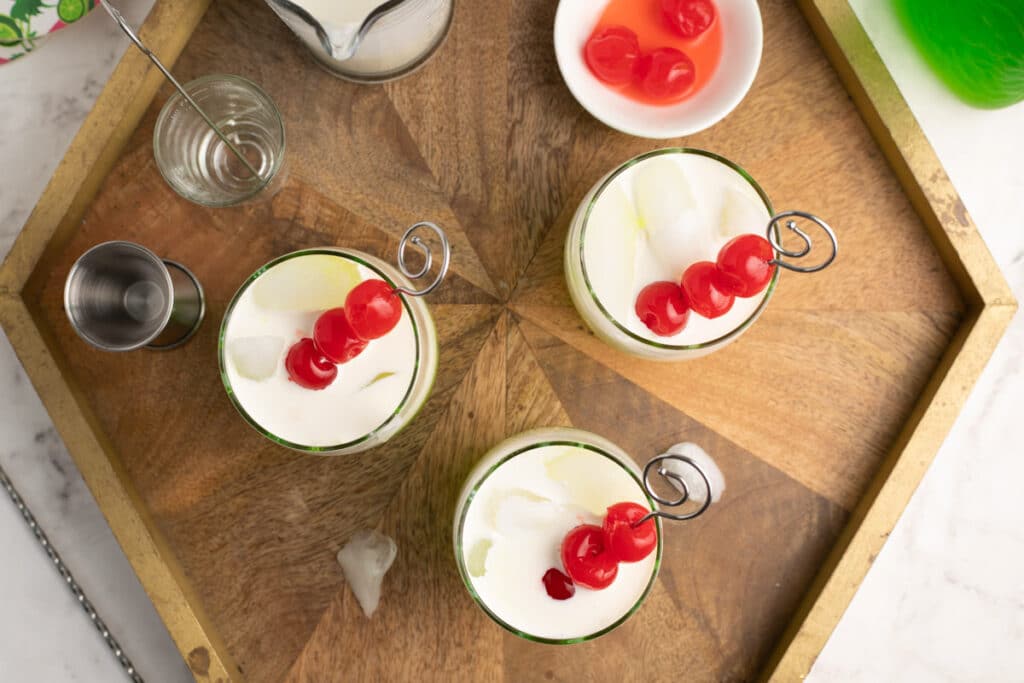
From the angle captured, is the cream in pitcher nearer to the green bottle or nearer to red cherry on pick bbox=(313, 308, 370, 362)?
red cherry on pick bbox=(313, 308, 370, 362)

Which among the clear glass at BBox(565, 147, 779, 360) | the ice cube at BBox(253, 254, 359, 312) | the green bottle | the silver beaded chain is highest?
the green bottle

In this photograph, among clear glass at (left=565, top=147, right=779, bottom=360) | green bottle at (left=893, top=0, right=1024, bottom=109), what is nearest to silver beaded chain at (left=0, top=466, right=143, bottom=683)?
clear glass at (left=565, top=147, right=779, bottom=360)

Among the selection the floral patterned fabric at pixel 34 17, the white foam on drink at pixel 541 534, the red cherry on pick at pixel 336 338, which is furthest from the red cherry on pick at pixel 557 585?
the floral patterned fabric at pixel 34 17

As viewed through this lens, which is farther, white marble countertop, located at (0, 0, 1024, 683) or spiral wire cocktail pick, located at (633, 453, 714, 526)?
white marble countertop, located at (0, 0, 1024, 683)

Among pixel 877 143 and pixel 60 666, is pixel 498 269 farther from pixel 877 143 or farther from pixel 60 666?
pixel 60 666

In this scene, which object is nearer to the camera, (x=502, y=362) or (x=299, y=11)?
(x=299, y=11)

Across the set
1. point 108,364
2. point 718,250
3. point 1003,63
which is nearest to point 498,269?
point 718,250

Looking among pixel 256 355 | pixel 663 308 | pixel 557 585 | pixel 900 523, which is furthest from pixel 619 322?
pixel 900 523
